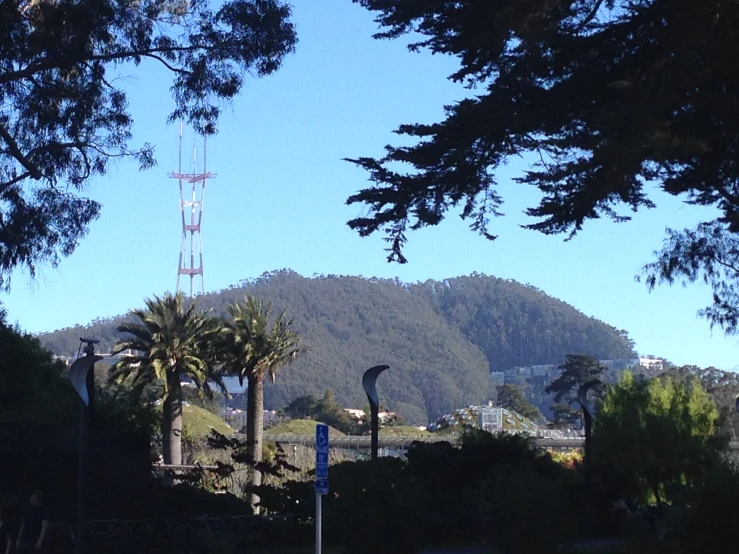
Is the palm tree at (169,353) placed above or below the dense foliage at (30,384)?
above

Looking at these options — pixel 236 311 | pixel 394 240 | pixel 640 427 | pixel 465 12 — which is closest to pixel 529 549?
pixel 394 240

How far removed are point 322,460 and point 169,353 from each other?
36.1 m

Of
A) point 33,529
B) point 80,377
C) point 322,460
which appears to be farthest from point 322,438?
point 33,529

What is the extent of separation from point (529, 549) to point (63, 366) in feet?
97.5

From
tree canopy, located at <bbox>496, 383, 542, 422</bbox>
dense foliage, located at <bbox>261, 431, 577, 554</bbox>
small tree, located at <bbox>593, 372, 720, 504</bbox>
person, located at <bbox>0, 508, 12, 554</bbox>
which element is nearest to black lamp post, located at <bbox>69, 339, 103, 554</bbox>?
person, located at <bbox>0, 508, 12, 554</bbox>

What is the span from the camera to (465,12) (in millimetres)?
14289

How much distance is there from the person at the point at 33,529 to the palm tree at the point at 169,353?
30563 millimetres

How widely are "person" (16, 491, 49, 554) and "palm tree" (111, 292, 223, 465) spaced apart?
30.6 meters

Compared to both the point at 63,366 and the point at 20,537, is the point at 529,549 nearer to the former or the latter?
the point at 20,537

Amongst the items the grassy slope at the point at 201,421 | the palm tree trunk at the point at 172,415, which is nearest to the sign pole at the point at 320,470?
the palm tree trunk at the point at 172,415

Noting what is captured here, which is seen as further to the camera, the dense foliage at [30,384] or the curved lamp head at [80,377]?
the dense foliage at [30,384]

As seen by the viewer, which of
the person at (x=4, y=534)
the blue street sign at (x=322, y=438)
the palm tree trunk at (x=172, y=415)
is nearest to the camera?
the blue street sign at (x=322, y=438)

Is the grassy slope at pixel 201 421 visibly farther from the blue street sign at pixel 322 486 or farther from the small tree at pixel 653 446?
the blue street sign at pixel 322 486

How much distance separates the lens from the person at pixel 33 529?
14680mm
